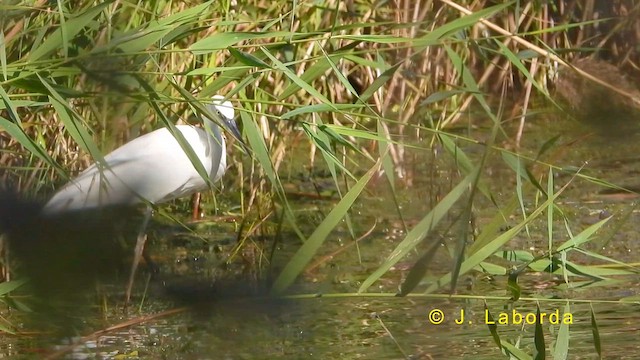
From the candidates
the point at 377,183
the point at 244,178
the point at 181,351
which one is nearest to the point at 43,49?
the point at 181,351

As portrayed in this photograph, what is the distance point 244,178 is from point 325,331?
1.02 metres

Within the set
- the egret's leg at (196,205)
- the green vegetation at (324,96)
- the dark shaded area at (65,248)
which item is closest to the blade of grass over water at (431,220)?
the green vegetation at (324,96)

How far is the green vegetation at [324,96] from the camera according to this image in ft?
3.05

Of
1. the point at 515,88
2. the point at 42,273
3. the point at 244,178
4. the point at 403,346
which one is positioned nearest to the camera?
the point at 42,273

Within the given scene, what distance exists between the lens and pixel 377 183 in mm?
2404

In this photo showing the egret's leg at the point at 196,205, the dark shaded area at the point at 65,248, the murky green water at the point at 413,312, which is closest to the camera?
the dark shaded area at the point at 65,248

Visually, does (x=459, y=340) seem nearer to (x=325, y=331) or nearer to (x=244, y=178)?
(x=325, y=331)

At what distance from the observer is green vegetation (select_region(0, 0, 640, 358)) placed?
928mm

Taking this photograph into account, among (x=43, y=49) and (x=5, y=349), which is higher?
(x=43, y=49)

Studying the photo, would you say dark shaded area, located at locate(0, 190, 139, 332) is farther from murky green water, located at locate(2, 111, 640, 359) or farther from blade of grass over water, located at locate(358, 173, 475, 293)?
murky green water, located at locate(2, 111, 640, 359)

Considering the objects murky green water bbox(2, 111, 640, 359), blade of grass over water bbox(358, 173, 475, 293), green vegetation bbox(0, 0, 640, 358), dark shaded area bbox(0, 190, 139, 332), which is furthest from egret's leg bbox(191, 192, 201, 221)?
dark shaded area bbox(0, 190, 139, 332)

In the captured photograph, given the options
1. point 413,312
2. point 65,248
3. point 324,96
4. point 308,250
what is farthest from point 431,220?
point 413,312

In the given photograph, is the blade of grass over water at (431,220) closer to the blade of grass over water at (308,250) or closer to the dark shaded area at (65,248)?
the blade of grass over water at (308,250)

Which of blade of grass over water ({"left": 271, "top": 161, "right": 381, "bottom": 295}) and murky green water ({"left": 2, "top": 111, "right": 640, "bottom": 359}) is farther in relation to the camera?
murky green water ({"left": 2, "top": 111, "right": 640, "bottom": 359})
